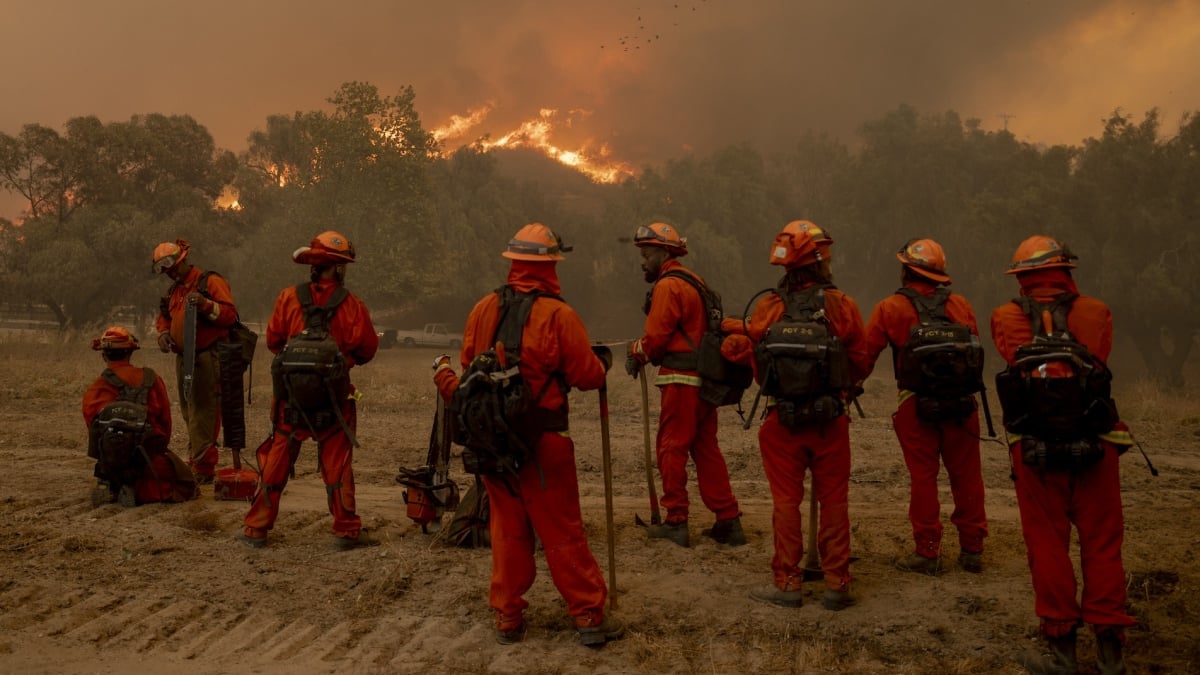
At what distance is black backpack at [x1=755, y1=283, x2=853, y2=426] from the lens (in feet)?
19.2

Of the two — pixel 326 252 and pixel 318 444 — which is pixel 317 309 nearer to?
pixel 326 252

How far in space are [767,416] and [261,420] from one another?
36.1 ft

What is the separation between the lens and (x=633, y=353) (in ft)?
24.1

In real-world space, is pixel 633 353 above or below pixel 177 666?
above

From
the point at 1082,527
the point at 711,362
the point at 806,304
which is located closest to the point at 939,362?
the point at 806,304

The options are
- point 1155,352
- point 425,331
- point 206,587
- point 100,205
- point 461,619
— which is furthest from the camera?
point 425,331

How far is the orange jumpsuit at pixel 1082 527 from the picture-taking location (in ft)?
16.3

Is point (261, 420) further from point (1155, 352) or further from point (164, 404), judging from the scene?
point (1155, 352)

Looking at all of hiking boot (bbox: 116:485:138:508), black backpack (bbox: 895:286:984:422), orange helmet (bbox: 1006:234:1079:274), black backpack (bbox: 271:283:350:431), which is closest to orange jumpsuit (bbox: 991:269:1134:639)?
orange helmet (bbox: 1006:234:1079:274)

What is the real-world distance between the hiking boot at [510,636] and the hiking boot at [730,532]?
2.36 meters

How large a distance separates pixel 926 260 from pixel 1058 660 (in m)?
2.73

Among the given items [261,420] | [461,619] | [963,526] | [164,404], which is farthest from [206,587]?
[261,420]

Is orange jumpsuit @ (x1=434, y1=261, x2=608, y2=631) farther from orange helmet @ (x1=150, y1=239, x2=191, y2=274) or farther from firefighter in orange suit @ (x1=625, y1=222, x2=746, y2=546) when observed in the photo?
orange helmet @ (x1=150, y1=239, x2=191, y2=274)

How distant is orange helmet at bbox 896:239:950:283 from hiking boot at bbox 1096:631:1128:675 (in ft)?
8.31
